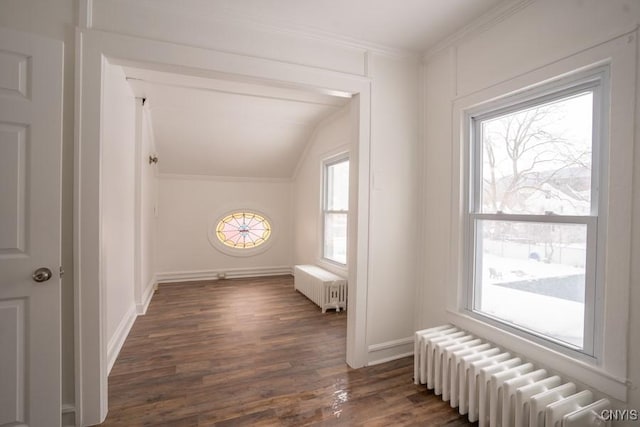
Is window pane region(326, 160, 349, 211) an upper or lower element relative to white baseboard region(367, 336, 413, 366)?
upper

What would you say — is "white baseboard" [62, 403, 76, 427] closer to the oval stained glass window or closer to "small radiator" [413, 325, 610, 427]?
"small radiator" [413, 325, 610, 427]

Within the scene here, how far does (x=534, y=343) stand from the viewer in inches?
70.6

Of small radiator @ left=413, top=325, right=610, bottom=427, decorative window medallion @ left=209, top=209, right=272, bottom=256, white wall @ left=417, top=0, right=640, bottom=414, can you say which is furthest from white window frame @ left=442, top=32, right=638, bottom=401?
decorative window medallion @ left=209, top=209, right=272, bottom=256

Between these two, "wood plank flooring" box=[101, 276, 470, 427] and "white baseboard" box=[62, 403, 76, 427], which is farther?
"wood plank flooring" box=[101, 276, 470, 427]

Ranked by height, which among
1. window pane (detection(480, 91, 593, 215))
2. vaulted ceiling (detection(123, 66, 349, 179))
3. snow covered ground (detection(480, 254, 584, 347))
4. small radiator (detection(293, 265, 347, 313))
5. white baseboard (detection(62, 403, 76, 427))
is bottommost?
white baseboard (detection(62, 403, 76, 427))

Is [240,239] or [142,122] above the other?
[142,122]

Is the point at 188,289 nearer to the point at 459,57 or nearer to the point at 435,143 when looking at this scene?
the point at 435,143

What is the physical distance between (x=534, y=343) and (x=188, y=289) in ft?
15.0

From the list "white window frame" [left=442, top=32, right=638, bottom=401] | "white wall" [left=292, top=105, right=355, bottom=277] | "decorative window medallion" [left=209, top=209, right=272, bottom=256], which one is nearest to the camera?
"white window frame" [left=442, top=32, right=638, bottom=401]

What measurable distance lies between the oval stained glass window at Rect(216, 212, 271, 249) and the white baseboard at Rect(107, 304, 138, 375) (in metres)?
2.28

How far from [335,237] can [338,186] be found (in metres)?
0.79

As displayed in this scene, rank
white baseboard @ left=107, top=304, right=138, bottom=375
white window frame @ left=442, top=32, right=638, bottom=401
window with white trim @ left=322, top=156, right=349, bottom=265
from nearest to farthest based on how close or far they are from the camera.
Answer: white window frame @ left=442, top=32, right=638, bottom=401, white baseboard @ left=107, top=304, right=138, bottom=375, window with white trim @ left=322, top=156, right=349, bottom=265

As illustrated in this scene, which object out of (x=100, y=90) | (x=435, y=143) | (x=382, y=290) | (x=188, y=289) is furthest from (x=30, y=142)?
(x=188, y=289)

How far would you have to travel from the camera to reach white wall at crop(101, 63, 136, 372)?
2.27 meters
